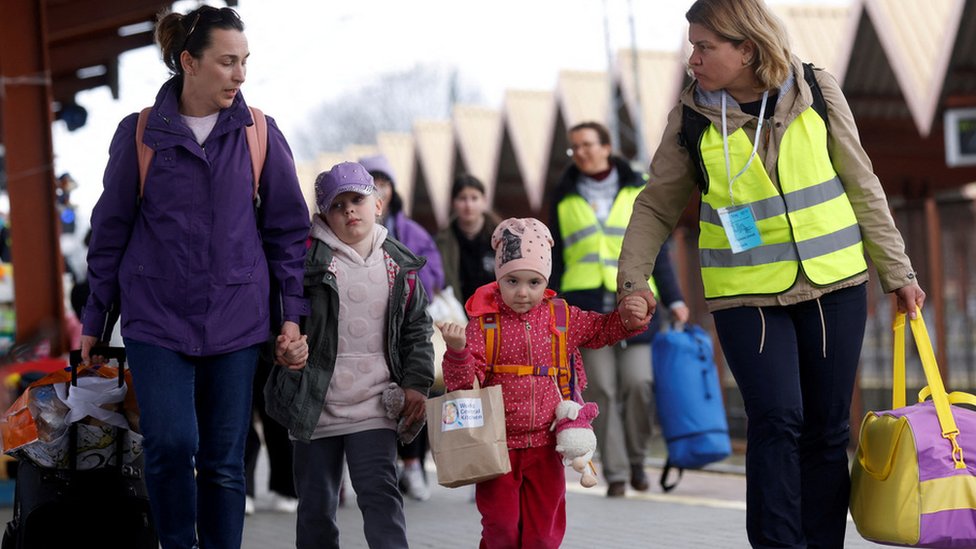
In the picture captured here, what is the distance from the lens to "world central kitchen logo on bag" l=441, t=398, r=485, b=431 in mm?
5039

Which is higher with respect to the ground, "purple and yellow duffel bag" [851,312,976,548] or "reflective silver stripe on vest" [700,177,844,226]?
"reflective silver stripe on vest" [700,177,844,226]

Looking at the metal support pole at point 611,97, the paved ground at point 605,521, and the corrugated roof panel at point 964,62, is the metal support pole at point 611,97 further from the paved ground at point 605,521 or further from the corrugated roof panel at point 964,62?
the paved ground at point 605,521

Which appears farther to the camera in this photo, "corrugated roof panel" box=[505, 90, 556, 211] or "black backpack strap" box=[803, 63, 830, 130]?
"corrugated roof panel" box=[505, 90, 556, 211]

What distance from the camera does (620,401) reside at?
9.36 metres

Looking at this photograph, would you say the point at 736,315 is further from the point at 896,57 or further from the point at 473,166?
the point at 473,166

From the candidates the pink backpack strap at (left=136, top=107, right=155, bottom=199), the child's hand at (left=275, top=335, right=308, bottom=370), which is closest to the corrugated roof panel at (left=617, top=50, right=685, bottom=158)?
the child's hand at (left=275, top=335, right=308, bottom=370)

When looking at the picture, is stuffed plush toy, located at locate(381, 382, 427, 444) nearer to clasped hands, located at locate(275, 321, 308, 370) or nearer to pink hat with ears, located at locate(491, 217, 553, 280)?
clasped hands, located at locate(275, 321, 308, 370)

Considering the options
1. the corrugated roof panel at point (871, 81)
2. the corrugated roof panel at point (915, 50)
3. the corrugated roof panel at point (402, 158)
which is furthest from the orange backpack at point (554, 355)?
the corrugated roof panel at point (402, 158)

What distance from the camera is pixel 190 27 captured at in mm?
5191

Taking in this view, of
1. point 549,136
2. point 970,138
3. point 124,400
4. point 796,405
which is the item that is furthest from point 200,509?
point 549,136

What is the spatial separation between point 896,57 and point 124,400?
931cm

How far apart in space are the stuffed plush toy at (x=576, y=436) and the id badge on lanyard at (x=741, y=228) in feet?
2.41

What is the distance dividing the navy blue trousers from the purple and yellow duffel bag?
4.4 inches

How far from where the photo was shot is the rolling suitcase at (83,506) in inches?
216
